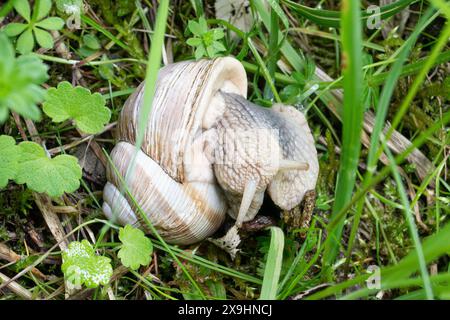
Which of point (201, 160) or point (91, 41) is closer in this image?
point (201, 160)

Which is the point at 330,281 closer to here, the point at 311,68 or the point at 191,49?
the point at 311,68

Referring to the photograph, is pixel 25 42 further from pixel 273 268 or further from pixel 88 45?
pixel 273 268

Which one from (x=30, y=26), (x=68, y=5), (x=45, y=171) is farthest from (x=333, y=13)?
(x=45, y=171)

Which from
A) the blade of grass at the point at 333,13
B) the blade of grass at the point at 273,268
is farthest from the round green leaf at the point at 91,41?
the blade of grass at the point at 273,268

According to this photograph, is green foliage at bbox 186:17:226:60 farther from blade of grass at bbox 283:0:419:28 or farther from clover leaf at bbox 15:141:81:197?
clover leaf at bbox 15:141:81:197

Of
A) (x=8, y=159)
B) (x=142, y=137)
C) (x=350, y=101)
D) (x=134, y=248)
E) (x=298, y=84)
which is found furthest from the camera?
(x=298, y=84)
